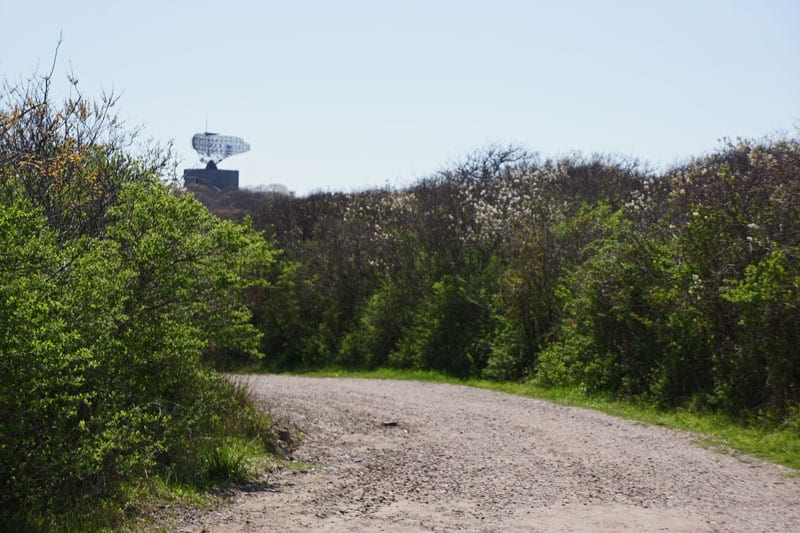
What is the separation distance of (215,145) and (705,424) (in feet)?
158

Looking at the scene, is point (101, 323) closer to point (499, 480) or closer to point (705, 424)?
point (499, 480)

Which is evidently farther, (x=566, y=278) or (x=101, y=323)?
(x=566, y=278)

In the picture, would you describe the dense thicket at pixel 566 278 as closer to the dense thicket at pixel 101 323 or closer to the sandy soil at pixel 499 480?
the sandy soil at pixel 499 480

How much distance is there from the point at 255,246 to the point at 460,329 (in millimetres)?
13772

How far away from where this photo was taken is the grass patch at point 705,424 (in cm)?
1104

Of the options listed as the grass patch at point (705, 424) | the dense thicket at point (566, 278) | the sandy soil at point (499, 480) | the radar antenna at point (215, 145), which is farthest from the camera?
the radar antenna at point (215, 145)

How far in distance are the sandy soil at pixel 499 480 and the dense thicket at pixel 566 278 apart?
2.18 metres

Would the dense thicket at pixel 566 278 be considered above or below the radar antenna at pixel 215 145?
below

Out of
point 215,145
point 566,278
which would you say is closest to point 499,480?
point 566,278

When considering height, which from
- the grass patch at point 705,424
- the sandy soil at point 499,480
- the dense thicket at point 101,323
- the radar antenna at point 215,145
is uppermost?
the radar antenna at point 215,145

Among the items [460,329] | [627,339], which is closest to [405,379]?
[460,329]

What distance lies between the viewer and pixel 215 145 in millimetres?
56750

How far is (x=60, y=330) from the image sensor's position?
652cm

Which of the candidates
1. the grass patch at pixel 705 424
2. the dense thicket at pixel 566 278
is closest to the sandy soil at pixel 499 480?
the grass patch at pixel 705 424
